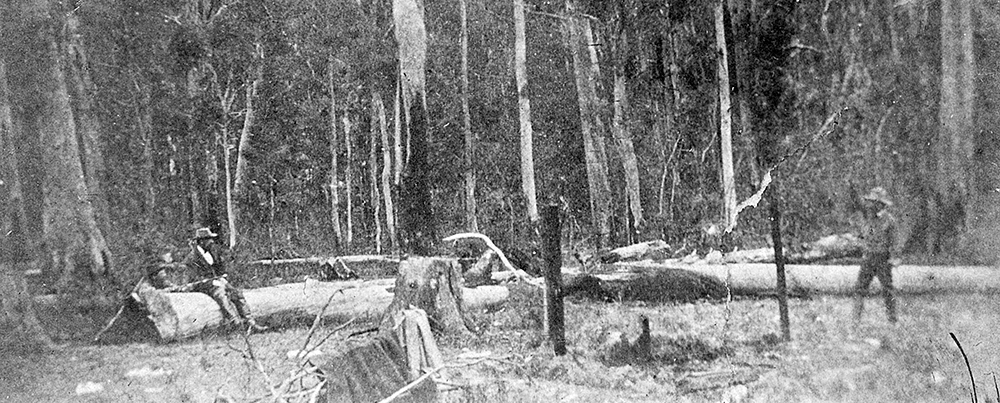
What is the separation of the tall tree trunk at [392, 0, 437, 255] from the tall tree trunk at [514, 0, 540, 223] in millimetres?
405

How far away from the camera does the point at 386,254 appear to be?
3152 millimetres

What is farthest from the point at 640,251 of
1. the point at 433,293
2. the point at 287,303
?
the point at 287,303

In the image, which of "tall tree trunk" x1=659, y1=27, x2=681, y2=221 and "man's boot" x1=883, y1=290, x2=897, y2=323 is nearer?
"tall tree trunk" x1=659, y1=27, x2=681, y2=221

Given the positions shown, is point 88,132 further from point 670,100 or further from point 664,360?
point 664,360

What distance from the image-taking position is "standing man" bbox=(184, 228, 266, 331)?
310 centimetres

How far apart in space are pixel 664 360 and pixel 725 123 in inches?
43.3

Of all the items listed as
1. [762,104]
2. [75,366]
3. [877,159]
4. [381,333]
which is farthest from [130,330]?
[877,159]

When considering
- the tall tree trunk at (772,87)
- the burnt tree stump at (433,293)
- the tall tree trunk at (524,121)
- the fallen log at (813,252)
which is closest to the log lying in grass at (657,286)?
the fallen log at (813,252)

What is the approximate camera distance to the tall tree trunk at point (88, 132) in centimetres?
312

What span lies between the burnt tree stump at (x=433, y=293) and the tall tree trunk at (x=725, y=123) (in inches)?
48.7

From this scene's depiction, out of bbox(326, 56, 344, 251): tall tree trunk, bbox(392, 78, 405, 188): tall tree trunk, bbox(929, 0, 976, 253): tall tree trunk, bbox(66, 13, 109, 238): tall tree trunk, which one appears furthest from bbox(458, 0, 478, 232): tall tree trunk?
bbox(929, 0, 976, 253): tall tree trunk

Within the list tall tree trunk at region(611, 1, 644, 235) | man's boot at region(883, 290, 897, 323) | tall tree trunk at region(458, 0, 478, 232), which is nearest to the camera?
tall tree trunk at region(458, 0, 478, 232)

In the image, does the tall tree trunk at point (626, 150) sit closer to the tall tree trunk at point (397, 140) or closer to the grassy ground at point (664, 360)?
the grassy ground at point (664, 360)

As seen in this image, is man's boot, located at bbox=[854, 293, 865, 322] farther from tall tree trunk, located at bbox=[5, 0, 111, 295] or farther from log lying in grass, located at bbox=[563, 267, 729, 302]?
tall tree trunk, located at bbox=[5, 0, 111, 295]
